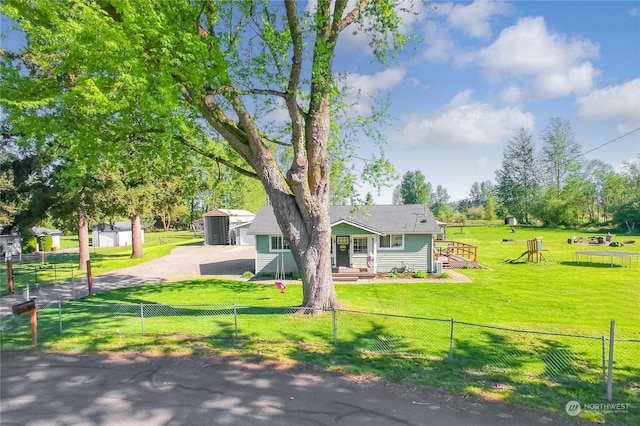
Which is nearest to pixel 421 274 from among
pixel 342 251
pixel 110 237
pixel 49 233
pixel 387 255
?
pixel 387 255

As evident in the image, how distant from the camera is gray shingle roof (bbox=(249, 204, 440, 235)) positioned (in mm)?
20906

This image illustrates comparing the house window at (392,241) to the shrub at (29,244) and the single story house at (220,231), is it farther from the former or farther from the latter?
the shrub at (29,244)

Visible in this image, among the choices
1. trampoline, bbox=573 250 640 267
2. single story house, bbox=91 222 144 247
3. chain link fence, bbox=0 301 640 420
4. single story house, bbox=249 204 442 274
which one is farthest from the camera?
single story house, bbox=91 222 144 247

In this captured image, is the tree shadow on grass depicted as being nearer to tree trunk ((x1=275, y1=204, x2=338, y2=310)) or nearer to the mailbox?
tree trunk ((x1=275, y1=204, x2=338, y2=310))

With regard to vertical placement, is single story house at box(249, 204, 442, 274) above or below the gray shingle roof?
below

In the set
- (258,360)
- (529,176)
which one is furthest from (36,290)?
(529,176)

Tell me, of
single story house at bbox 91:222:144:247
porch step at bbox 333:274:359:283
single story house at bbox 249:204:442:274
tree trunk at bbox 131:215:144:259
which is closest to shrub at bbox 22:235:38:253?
single story house at bbox 91:222:144:247

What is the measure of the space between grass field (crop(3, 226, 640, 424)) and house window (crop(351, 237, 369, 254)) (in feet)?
11.4

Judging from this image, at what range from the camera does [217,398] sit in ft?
18.9

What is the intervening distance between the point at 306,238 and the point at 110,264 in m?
22.6

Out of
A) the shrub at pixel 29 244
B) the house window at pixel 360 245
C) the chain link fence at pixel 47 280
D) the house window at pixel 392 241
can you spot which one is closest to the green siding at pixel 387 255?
the house window at pixel 392 241

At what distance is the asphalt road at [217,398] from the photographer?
513 centimetres

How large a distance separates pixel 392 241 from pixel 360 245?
203 cm

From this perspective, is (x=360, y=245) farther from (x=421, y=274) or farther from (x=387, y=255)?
(x=421, y=274)
